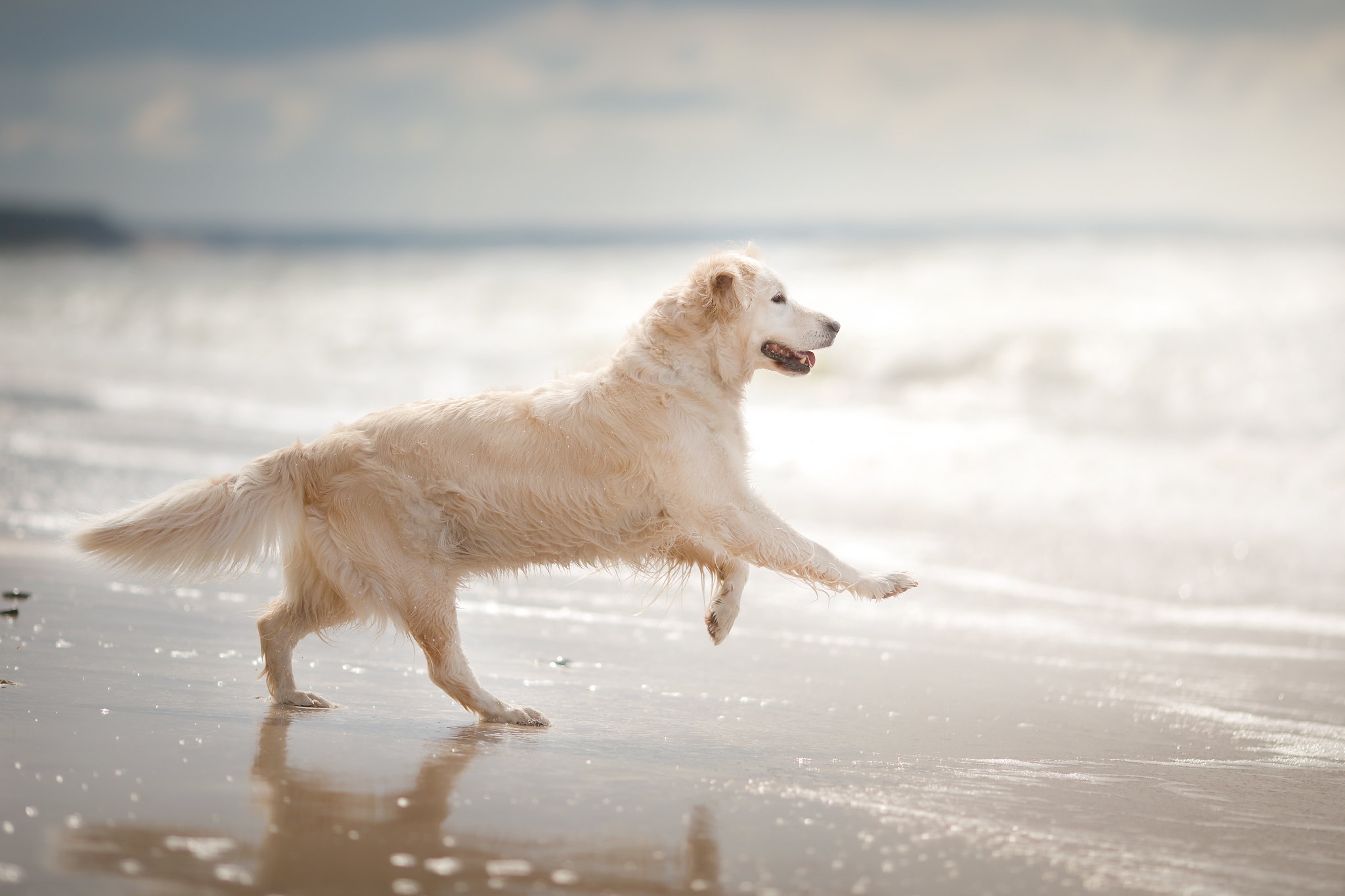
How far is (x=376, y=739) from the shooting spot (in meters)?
4.04

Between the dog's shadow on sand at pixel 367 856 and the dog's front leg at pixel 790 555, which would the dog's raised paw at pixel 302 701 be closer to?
the dog's shadow on sand at pixel 367 856

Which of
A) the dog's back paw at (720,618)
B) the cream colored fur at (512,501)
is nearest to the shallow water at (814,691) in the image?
the dog's back paw at (720,618)

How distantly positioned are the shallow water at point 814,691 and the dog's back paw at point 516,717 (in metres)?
0.08

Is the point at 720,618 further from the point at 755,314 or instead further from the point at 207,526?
the point at 207,526

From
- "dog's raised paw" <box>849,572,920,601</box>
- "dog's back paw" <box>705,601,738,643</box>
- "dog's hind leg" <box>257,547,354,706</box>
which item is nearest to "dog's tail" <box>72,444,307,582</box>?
"dog's hind leg" <box>257,547,354,706</box>

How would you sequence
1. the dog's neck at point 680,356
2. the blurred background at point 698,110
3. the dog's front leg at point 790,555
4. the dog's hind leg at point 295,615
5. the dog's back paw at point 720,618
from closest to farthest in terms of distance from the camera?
the dog's hind leg at point 295,615 → the dog's front leg at point 790,555 → the dog's neck at point 680,356 → the dog's back paw at point 720,618 → the blurred background at point 698,110

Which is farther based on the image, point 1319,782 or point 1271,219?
point 1271,219

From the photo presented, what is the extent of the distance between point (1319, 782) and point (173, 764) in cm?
386

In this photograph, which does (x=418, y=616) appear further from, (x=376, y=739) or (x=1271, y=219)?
(x=1271, y=219)

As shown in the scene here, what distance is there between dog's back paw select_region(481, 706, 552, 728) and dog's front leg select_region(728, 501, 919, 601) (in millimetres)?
1085

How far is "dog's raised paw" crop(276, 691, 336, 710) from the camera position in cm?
445

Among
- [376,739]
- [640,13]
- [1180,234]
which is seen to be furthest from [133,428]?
[640,13]

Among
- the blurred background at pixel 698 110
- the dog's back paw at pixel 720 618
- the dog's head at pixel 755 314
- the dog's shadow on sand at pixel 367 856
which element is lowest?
the dog's shadow on sand at pixel 367 856

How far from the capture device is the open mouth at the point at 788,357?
5.16 m
